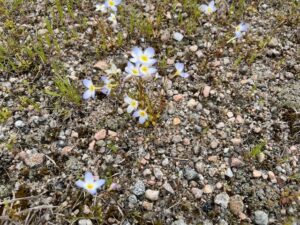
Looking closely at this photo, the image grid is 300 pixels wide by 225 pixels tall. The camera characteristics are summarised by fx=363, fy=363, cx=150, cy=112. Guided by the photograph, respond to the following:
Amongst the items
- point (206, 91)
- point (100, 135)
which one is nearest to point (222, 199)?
point (206, 91)

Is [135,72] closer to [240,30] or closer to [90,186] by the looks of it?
[90,186]

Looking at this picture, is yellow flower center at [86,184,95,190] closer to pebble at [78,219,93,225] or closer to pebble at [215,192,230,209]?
pebble at [78,219,93,225]

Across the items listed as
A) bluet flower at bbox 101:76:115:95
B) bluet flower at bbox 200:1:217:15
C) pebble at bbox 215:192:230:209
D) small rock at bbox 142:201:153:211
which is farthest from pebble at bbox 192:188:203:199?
bluet flower at bbox 200:1:217:15

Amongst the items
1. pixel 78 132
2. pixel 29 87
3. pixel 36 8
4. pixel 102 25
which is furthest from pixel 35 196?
pixel 36 8

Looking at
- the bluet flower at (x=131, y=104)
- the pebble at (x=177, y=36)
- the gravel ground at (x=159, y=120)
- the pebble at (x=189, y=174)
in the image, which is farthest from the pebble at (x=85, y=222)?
the pebble at (x=177, y=36)

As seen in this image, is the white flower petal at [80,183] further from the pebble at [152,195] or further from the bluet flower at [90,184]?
the pebble at [152,195]
